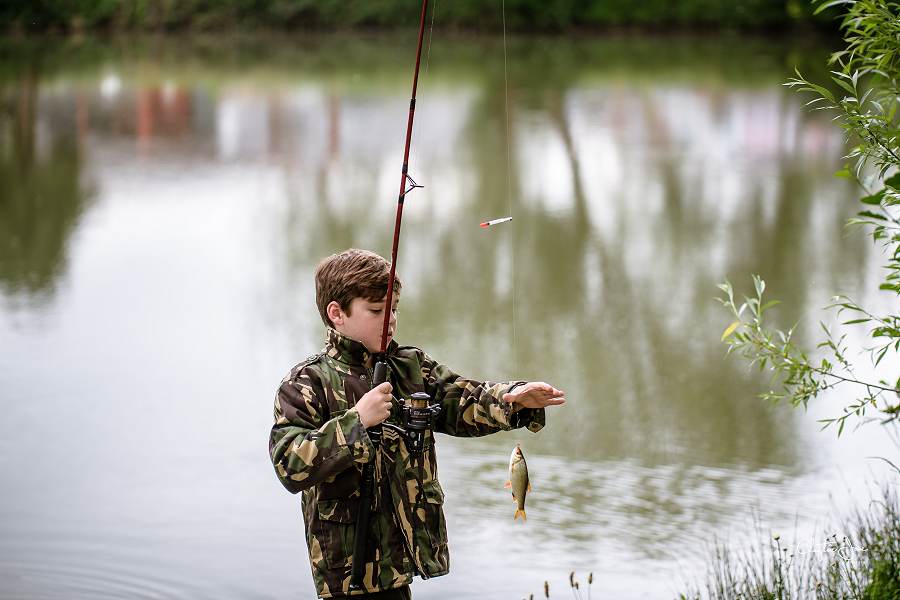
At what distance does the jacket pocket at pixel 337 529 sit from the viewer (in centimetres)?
240

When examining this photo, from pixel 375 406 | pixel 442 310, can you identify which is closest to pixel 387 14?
pixel 442 310

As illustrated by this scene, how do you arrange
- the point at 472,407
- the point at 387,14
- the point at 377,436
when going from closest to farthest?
the point at 377,436, the point at 472,407, the point at 387,14

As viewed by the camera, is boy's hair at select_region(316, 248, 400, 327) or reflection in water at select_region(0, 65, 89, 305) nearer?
boy's hair at select_region(316, 248, 400, 327)

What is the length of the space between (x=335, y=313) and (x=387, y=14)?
28324mm

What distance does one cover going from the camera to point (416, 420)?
2.41m

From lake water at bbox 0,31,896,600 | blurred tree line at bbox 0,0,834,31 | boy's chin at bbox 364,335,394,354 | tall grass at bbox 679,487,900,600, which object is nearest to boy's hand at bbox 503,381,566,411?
boy's chin at bbox 364,335,394,354

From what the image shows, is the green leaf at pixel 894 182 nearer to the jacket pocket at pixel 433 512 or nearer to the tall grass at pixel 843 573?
the tall grass at pixel 843 573

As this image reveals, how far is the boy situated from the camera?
2391 millimetres

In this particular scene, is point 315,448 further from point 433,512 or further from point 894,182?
point 894,182

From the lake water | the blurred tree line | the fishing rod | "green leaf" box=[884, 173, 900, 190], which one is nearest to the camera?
the fishing rod

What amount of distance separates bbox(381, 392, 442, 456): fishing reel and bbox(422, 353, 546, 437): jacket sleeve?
7cm

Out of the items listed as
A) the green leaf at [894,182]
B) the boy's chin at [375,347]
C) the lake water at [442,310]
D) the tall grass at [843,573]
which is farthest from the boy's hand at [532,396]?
the lake water at [442,310]

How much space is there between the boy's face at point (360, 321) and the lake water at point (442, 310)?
5.95ft

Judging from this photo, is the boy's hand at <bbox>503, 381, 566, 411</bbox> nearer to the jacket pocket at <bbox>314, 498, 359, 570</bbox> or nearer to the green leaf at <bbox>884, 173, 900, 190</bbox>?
the jacket pocket at <bbox>314, 498, 359, 570</bbox>
